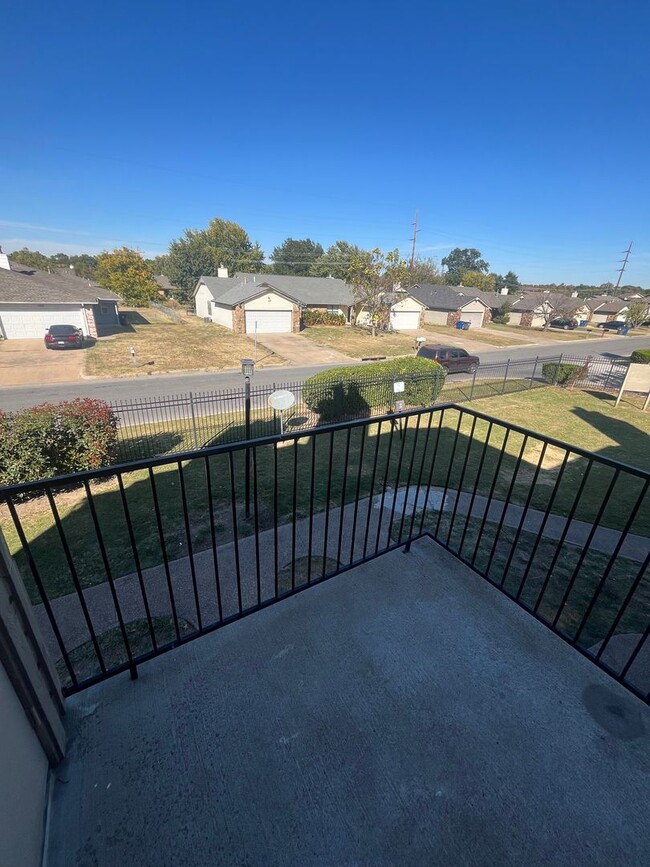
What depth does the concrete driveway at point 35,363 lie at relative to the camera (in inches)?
571

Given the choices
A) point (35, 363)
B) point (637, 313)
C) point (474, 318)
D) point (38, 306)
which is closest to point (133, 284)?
point (38, 306)

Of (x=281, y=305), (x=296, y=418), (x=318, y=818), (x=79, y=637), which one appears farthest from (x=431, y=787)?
(x=281, y=305)

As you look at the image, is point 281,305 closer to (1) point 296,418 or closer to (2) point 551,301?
(1) point 296,418

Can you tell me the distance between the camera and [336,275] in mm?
53688

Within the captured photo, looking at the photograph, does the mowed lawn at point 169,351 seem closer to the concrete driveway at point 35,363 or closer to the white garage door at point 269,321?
the concrete driveway at point 35,363

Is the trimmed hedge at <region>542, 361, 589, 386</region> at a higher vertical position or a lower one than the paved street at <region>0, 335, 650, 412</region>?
higher

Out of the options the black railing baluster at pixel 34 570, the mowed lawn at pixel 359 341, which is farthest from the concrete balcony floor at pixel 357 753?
the mowed lawn at pixel 359 341

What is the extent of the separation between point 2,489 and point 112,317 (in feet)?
111

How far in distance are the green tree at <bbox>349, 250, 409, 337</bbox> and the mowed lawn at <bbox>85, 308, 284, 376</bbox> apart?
10443mm

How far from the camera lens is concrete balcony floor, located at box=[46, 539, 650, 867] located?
1.56 meters

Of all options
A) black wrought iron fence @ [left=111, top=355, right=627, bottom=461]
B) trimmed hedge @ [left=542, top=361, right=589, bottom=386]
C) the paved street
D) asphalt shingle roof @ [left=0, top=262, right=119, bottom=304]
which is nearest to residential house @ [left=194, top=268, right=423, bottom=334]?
asphalt shingle roof @ [left=0, top=262, right=119, bottom=304]

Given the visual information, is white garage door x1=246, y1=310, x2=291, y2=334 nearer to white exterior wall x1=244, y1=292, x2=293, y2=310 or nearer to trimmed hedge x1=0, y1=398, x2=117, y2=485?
white exterior wall x1=244, y1=292, x2=293, y2=310

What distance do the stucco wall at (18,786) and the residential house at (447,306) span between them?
139 feet

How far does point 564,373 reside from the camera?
1486 cm
